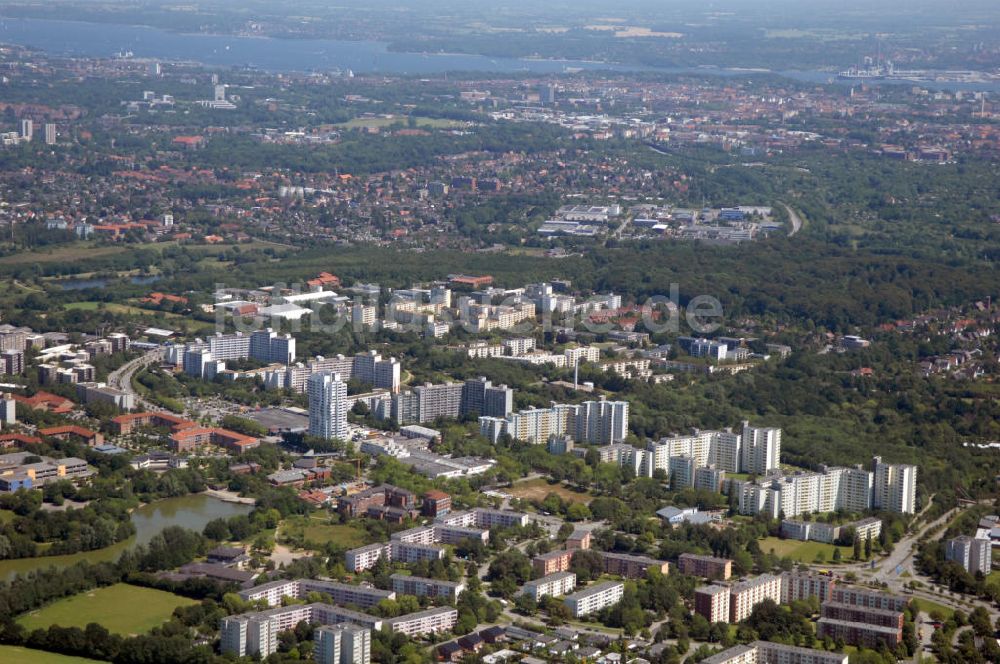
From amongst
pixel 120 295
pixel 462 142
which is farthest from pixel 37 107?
pixel 120 295

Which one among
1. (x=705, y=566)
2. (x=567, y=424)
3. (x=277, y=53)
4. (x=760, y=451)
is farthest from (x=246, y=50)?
(x=705, y=566)

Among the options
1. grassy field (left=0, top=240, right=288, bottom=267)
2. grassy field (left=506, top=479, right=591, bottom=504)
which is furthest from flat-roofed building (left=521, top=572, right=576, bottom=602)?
grassy field (left=0, top=240, right=288, bottom=267)

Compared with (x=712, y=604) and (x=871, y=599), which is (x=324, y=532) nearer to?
(x=712, y=604)

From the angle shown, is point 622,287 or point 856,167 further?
point 856,167

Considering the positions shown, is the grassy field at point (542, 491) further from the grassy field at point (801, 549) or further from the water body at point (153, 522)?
the water body at point (153, 522)

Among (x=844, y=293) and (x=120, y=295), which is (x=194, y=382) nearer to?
(x=120, y=295)

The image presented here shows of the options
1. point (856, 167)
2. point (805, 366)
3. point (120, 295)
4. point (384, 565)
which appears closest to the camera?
point (384, 565)
